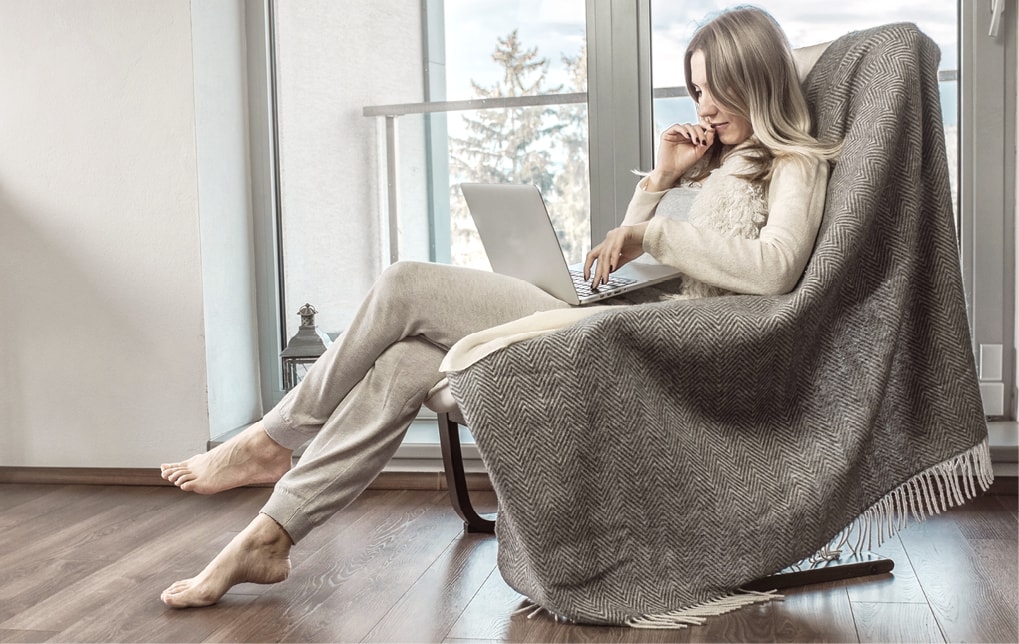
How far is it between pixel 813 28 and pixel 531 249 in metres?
1.12

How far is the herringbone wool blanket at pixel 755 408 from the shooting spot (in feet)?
4.90

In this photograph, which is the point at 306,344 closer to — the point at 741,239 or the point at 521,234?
the point at 521,234

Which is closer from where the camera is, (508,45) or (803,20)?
(803,20)

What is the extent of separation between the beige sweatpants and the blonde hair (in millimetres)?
484

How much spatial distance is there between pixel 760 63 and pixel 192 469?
1.23 m

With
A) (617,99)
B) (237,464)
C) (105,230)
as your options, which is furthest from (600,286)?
(105,230)

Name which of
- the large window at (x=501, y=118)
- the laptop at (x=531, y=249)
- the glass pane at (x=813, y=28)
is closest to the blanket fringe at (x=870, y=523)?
the laptop at (x=531, y=249)

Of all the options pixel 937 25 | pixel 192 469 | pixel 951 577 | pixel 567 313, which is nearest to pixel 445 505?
pixel 192 469

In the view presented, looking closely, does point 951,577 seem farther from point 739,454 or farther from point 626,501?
point 626,501

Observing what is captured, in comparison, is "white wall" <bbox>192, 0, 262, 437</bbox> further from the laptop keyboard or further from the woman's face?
the woman's face

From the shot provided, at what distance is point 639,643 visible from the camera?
→ 1455mm

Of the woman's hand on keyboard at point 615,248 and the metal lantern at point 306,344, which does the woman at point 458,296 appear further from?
the metal lantern at point 306,344

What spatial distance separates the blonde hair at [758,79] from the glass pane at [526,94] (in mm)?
803

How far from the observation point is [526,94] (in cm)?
263
